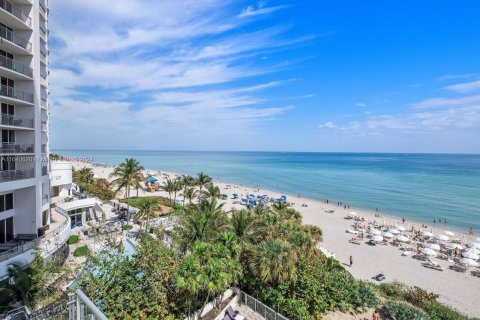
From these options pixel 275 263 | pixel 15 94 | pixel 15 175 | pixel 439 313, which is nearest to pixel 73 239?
pixel 15 175

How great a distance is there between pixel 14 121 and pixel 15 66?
13.3ft

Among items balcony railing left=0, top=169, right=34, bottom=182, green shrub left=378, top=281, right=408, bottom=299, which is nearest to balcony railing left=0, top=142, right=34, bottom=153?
balcony railing left=0, top=169, right=34, bottom=182

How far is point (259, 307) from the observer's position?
1694cm

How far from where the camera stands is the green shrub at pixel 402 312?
17153mm

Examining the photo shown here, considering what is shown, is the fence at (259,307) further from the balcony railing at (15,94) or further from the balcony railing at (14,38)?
the balcony railing at (14,38)

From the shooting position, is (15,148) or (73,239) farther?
(73,239)

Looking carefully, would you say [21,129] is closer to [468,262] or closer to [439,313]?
[439,313]

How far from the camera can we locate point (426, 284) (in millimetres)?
26594

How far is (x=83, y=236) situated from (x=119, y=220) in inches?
248

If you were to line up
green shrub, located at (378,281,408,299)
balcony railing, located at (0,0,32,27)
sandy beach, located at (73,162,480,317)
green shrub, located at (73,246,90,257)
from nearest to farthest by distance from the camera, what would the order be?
1. balcony railing, located at (0,0,32,27)
2. green shrub, located at (378,281,408,299)
3. green shrub, located at (73,246,90,257)
4. sandy beach, located at (73,162,480,317)

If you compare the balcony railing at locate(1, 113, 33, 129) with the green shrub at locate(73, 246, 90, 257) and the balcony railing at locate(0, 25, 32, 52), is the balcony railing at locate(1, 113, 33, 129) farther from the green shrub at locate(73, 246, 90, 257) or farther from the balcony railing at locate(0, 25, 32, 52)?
the green shrub at locate(73, 246, 90, 257)

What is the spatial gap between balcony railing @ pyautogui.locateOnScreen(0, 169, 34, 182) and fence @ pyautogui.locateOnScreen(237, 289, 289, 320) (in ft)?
56.2

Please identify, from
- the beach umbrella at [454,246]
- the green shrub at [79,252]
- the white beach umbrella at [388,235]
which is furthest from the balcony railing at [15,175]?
the beach umbrella at [454,246]

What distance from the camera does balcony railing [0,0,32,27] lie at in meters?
20.1
